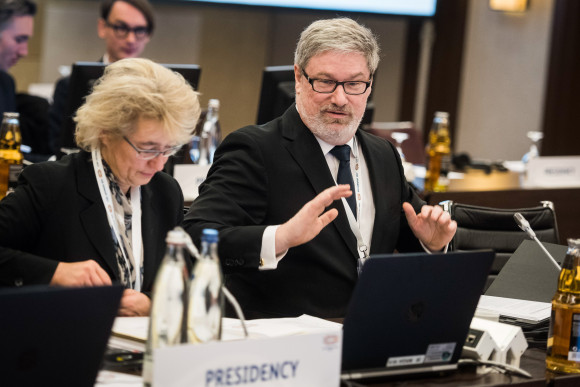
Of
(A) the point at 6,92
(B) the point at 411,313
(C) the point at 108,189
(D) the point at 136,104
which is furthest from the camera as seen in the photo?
(A) the point at 6,92

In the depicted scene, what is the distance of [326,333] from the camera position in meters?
1.69

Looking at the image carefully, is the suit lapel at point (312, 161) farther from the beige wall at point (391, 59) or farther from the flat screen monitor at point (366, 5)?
the beige wall at point (391, 59)

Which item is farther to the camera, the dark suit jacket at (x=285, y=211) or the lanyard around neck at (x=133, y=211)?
the dark suit jacket at (x=285, y=211)

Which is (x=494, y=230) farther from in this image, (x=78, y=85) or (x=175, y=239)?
(x=175, y=239)

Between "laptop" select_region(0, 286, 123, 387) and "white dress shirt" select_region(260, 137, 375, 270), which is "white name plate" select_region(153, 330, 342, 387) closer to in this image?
"laptop" select_region(0, 286, 123, 387)

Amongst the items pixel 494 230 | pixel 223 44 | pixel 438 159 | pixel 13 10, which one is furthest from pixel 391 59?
pixel 494 230

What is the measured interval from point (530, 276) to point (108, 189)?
47.4 inches

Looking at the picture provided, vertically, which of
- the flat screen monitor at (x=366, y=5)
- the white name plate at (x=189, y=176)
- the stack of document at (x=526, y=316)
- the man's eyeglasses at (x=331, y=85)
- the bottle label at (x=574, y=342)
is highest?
the flat screen monitor at (x=366, y=5)

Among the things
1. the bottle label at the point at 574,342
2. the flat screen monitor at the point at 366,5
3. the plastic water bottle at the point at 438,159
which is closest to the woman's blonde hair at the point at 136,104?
the bottle label at the point at 574,342

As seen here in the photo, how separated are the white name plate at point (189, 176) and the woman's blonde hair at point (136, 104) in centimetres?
154

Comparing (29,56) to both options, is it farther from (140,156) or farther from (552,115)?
(140,156)

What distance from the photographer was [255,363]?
1.59 meters

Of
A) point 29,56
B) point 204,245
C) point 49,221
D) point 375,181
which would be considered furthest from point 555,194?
point 29,56

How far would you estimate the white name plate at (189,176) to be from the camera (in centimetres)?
387
